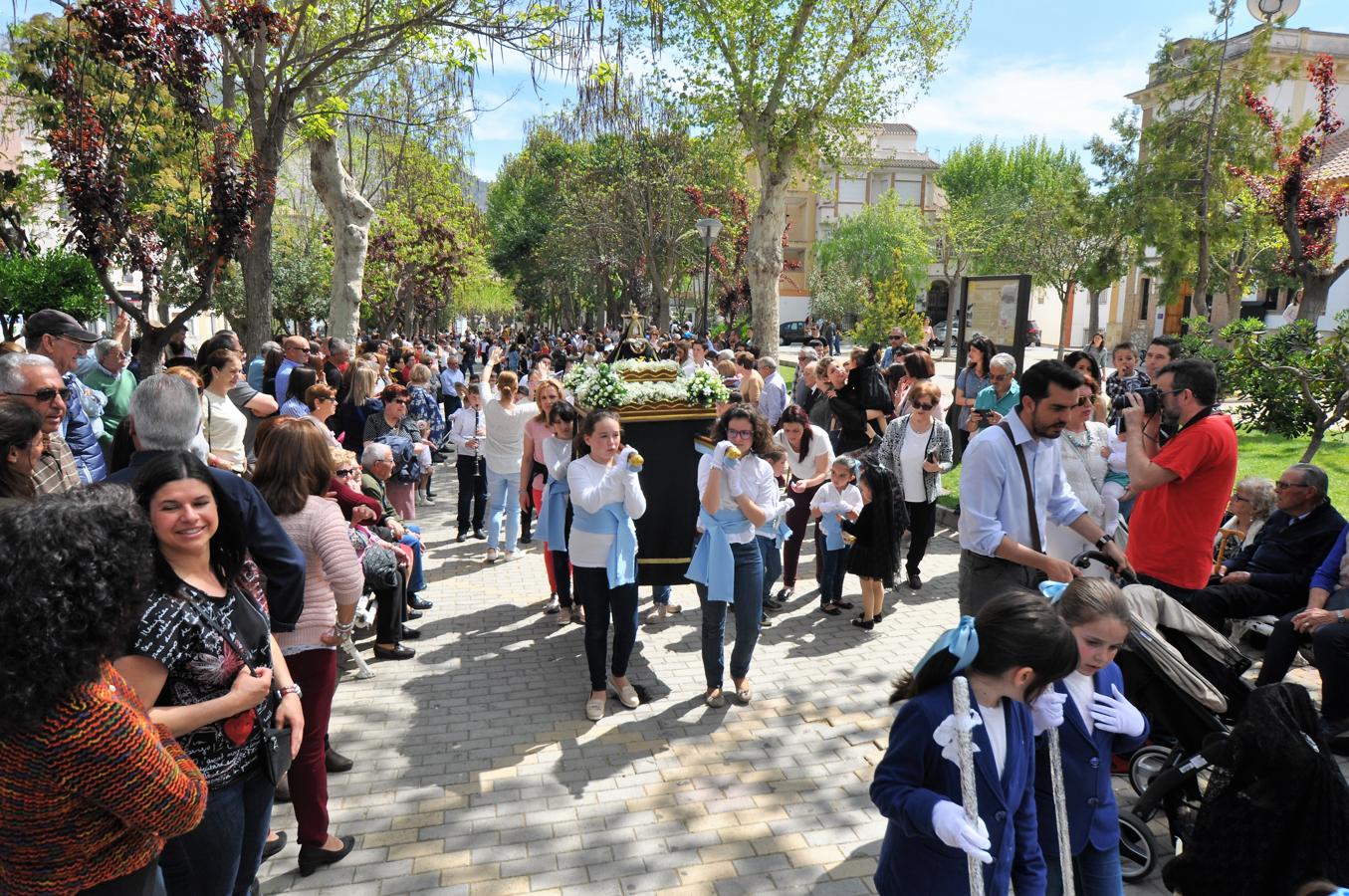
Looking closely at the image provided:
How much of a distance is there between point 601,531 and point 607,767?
1.35 meters

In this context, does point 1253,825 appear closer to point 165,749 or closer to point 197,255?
point 165,749

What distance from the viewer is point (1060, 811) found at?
254 cm

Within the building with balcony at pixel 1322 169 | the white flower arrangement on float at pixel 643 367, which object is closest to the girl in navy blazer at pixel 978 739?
the white flower arrangement on float at pixel 643 367

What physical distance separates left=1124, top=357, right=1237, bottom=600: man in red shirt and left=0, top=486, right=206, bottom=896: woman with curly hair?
454 cm

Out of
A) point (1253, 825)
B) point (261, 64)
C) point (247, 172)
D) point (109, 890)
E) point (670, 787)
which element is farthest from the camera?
point (261, 64)

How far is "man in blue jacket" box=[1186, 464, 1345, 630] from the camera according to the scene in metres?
4.98

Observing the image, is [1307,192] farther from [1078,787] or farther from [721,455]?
[1078,787]

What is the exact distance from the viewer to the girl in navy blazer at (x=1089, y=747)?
267cm

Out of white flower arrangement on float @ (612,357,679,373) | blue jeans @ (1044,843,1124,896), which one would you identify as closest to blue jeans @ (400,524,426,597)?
white flower arrangement on float @ (612,357,679,373)

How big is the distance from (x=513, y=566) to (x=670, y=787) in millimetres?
4386

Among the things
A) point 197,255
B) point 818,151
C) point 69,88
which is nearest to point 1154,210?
point 818,151

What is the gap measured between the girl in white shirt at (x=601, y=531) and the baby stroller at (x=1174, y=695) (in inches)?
101

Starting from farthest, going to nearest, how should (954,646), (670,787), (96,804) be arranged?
(670,787) < (954,646) < (96,804)

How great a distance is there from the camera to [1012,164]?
5306cm
